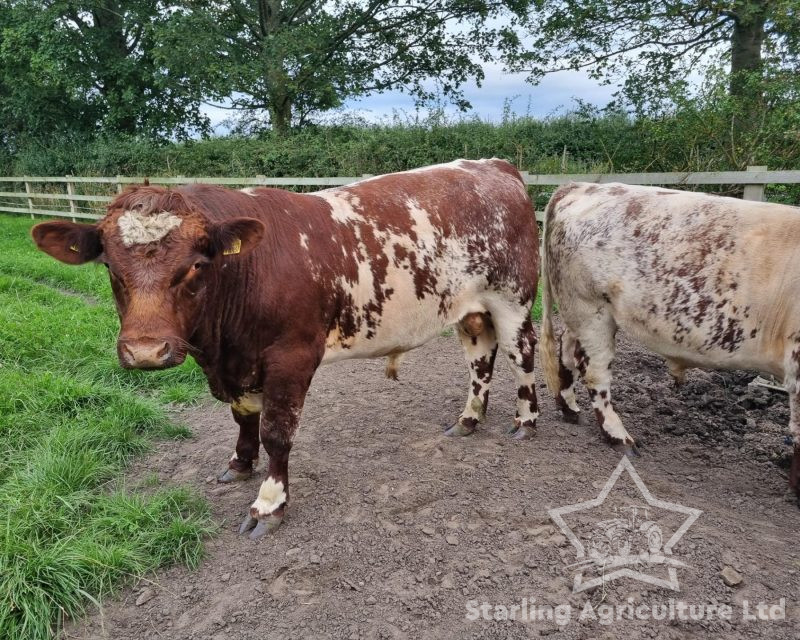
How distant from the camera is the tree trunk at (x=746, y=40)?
9320mm

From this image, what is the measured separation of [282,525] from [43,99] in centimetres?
2305

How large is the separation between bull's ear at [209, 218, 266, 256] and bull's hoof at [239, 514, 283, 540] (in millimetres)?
1426

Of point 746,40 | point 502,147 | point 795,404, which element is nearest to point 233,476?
point 795,404

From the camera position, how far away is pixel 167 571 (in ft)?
9.11

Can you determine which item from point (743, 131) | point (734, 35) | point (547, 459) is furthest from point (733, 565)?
point (734, 35)

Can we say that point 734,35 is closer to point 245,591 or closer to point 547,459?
point 547,459

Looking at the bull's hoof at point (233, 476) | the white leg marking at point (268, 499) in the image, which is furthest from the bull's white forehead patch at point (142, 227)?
the bull's hoof at point (233, 476)

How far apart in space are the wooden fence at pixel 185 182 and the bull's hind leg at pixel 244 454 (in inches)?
60.1

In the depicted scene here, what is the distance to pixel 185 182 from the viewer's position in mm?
13625

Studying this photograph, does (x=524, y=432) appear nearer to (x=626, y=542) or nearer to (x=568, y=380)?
(x=568, y=380)

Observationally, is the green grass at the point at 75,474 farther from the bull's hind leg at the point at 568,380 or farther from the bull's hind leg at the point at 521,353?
the bull's hind leg at the point at 568,380

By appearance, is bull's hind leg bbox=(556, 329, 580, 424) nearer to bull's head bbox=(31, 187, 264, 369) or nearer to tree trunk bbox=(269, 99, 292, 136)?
bull's head bbox=(31, 187, 264, 369)

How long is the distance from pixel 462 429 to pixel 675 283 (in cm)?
172

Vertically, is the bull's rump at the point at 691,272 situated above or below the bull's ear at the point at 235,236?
below
